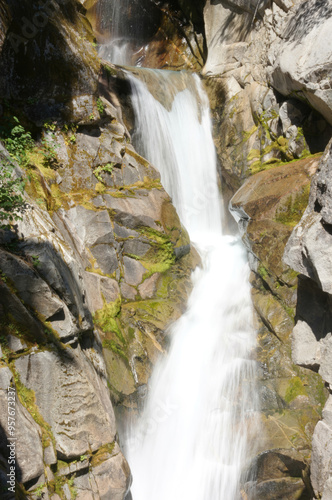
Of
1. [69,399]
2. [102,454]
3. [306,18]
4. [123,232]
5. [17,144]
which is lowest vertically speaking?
[102,454]

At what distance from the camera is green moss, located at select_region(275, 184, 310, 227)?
641cm

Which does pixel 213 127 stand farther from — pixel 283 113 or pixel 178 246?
pixel 178 246

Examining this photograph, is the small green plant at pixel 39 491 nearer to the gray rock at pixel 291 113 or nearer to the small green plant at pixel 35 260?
the small green plant at pixel 35 260

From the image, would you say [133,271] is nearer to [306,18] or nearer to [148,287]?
[148,287]

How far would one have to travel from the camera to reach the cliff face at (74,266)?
358cm

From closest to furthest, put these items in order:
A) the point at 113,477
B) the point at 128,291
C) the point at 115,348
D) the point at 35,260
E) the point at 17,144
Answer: the point at 35,260 → the point at 113,477 → the point at 17,144 → the point at 115,348 → the point at 128,291

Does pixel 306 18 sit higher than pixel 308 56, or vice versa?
pixel 306 18

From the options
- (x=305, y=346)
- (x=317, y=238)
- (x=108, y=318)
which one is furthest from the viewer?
(x=108, y=318)

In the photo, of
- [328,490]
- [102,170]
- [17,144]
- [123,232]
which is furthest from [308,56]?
[328,490]

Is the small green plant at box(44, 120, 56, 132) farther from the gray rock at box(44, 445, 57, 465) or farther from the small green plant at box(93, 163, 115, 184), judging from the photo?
the gray rock at box(44, 445, 57, 465)

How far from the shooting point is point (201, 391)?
596 cm

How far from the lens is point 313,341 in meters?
4.44

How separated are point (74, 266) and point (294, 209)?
13.6 feet

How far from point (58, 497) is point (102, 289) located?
2846mm
